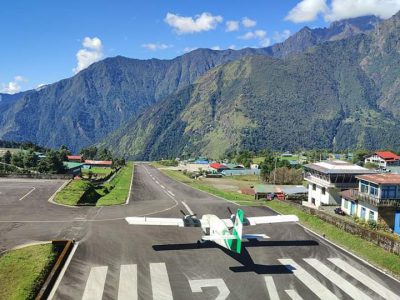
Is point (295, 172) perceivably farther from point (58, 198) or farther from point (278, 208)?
point (58, 198)

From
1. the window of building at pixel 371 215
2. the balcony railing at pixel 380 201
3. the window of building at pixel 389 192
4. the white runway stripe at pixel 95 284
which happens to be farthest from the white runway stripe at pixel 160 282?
the window of building at pixel 371 215

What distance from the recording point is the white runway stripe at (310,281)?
29.4m

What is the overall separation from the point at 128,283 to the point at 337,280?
657 inches

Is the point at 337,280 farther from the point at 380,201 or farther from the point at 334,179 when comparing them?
the point at 334,179

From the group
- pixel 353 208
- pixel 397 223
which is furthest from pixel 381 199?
pixel 353 208

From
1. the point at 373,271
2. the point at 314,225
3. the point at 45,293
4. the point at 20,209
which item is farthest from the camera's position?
the point at 20,209

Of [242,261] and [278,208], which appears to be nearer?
[242,261]

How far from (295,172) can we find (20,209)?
108 meters

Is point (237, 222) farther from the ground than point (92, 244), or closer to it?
farther from the ground

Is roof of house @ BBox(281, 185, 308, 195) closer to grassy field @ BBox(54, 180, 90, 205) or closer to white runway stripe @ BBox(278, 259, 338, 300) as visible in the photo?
grassy field @ BBox(54, 180, 90, 205)

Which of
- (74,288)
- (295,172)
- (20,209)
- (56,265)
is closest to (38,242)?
(56,265)

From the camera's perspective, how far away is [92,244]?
3997 centimetres

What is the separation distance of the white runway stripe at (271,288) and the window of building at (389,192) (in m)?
36.9

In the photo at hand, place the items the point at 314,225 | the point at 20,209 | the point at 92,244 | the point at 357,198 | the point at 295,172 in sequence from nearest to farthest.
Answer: the point at 92,244
the point at 314,225
the point at 20,209
the point at 357,198
the point at 295,172
